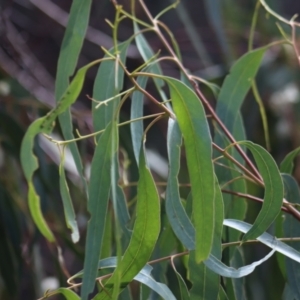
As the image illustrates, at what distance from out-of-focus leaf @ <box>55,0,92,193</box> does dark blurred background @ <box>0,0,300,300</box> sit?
0.75ft

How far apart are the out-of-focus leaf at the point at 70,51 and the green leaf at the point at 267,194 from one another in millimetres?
194

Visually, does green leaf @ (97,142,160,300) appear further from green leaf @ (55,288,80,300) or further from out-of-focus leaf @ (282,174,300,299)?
out-of-focus leaf @ (282,174,300,299)

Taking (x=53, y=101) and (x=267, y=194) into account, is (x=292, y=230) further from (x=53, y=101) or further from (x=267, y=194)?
(x=53, y=101)

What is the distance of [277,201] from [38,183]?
2.27 ft

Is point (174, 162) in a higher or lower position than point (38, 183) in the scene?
higher

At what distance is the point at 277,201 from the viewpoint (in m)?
0.61

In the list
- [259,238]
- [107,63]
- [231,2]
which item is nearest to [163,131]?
[231,2]

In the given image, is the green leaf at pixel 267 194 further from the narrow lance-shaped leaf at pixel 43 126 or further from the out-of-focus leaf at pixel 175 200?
the narrow lance-shaped leaf at pixel 43 126

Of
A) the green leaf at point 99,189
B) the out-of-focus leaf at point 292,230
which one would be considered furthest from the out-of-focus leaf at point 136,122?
the out-of-focus leaf at point 292,230

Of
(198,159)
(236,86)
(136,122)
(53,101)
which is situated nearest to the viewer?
(198,159)

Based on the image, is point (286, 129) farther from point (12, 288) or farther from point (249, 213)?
point (12, 288)

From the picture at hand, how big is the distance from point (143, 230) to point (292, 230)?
239 millimetres

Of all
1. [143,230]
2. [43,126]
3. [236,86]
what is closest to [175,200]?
[143,230]

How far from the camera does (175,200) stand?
0.58 metres
